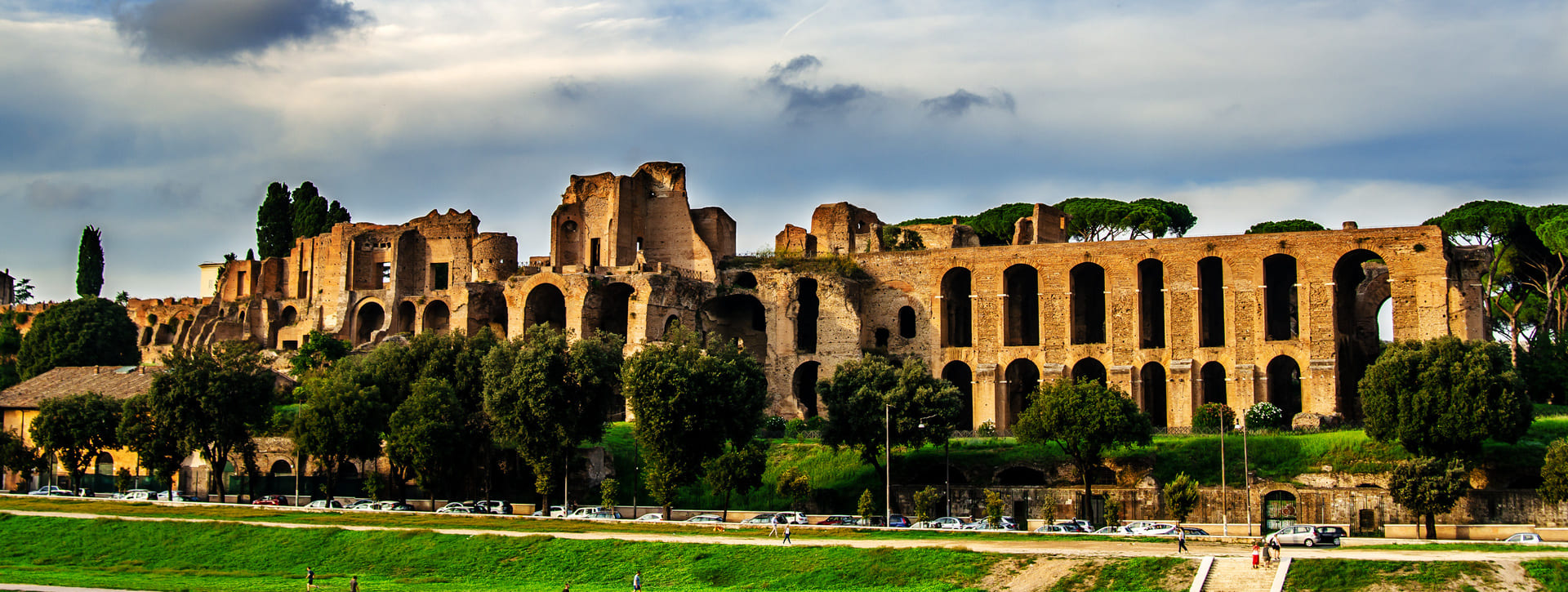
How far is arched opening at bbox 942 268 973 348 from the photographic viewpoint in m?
67.2

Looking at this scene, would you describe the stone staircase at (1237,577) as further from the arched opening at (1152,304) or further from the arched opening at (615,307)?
the arched opening at (615,307)

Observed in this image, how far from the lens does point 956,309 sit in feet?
226

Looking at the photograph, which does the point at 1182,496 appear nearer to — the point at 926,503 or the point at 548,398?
the point at 926,503

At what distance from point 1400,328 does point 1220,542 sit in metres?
23.8

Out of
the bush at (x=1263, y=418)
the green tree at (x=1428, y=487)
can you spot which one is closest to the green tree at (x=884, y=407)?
the bush at (x=1263, y=418)

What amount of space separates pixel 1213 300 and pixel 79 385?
48416mm

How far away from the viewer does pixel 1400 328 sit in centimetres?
5809

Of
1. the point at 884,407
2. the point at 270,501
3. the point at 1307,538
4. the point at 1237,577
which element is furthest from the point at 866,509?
the point at 270,501

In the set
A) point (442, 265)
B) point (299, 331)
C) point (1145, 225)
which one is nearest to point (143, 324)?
point (299, 331)

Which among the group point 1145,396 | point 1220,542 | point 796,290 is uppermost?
point 796,290

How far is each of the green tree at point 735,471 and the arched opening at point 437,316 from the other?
29.4 meters

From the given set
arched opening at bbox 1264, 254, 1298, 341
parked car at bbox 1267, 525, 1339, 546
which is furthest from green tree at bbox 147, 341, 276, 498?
arched opening at bbox 1264, 254, 1298, 341

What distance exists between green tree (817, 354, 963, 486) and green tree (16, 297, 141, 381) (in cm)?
4371

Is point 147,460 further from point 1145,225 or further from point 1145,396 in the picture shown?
point 1145,225
